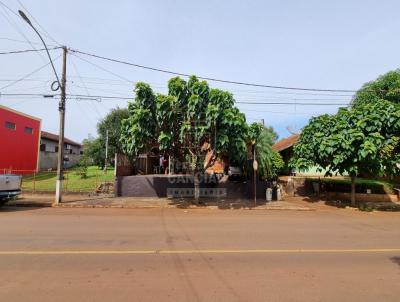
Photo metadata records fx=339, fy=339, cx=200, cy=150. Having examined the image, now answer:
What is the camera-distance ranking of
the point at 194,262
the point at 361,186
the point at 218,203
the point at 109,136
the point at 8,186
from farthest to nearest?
the point at 109,136, the point at 361,186, the point at 218,203, the point at 8,186, the point at 194,262

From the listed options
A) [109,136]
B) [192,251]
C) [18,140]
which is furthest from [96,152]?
[192,251]

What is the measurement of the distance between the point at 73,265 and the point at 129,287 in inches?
64.0

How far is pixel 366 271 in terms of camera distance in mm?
6082

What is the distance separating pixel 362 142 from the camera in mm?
16297

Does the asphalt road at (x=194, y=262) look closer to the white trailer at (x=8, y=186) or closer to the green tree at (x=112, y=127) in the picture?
the white trailer at (x=8, y=186)

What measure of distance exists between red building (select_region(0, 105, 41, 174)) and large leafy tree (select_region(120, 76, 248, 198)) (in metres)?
17.9

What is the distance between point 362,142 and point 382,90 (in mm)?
8884

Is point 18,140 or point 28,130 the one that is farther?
point 28,130

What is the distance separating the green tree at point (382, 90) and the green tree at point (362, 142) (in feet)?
19.6

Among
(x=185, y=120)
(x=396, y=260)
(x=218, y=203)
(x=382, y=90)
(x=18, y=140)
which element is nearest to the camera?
(x=396, y=260)

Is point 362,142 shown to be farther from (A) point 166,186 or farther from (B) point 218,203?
(A) point 166,186

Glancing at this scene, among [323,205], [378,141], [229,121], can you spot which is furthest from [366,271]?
[323,205]

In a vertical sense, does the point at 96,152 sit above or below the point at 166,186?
above

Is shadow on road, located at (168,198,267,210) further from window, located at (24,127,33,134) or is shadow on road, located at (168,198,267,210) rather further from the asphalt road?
window, located at (24,127,33,134)
